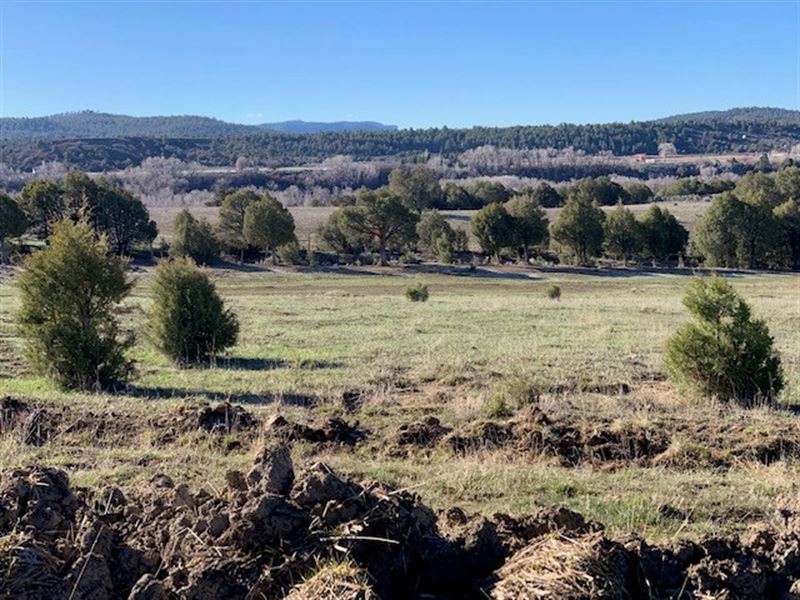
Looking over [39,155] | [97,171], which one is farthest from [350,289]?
[39,155]

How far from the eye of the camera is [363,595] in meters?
3.77

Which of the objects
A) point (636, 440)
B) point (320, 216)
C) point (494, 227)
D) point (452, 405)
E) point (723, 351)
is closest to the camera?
point (636, 440)

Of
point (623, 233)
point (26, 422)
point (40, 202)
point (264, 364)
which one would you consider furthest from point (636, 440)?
point (40, 202)

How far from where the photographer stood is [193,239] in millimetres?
63656

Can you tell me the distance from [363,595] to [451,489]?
3.05 metres

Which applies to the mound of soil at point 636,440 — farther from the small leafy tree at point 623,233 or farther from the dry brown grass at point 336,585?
the small leafy tree at point 623,233

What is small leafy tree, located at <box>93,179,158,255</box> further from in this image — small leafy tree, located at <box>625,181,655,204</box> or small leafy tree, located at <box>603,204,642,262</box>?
small leafy tree, located at <box>625,181,655,204</box>

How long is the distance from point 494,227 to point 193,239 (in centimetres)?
2693

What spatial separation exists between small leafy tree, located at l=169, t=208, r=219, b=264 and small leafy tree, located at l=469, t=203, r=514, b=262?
79.3 ft

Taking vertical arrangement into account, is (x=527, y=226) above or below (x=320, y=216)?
below

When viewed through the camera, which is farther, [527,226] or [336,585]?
[527,226]

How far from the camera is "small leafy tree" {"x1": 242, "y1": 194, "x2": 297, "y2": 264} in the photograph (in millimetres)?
65500

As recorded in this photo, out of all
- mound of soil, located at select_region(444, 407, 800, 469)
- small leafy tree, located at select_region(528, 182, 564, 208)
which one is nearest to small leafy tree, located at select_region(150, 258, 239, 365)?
mound of soil, located at select_region(444, 407, 800, 469)

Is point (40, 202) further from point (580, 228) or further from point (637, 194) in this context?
point (637, 194)
